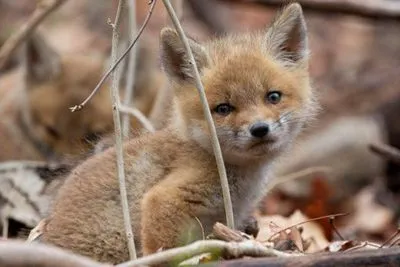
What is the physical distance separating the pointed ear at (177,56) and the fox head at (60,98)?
4575mm

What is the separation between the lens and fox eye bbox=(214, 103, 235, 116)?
16.6 ft

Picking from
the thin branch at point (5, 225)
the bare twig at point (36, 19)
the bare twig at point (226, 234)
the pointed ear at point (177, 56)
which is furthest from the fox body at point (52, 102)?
the bare twig at point (226, 234)

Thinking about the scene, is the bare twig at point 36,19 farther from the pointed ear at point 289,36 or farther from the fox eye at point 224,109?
the fox eye at point 224,109

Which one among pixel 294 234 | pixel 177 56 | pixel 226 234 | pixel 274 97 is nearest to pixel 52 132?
pixel 177 56

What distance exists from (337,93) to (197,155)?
8.07 metres

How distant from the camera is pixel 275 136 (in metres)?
5.09

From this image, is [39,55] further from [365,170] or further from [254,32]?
[254,32]

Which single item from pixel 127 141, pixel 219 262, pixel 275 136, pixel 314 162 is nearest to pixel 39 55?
pixel 314 162

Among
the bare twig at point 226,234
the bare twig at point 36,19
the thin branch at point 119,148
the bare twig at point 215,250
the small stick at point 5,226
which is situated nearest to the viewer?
the bare twig at point 215,250

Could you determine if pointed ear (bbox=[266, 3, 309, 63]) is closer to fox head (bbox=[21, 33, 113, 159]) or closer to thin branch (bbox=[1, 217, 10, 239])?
thin branch (bbox=[1, 217, 10, 239])

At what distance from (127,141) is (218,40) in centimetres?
88

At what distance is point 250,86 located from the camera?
509cm

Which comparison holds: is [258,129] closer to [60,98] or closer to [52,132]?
[52,132]

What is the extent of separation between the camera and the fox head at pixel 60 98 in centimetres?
1039
